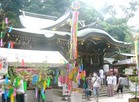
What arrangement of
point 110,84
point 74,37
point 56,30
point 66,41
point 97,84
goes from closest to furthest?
point 74,37, point 97,84, point 110,84, point 66,41, point 56,30

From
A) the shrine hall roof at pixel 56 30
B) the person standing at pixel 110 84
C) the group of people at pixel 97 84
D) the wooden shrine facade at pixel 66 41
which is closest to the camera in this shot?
the group of people at pixel 97 84

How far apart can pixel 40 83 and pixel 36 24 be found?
55.9ft

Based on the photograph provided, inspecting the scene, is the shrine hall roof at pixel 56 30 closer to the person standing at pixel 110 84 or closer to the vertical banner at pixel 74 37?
the person standing at pixel 110 84

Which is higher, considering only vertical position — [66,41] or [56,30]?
[56,30]

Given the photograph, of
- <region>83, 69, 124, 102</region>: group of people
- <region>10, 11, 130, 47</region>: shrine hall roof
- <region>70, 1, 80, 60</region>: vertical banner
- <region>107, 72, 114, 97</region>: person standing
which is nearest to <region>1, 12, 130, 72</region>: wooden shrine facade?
<region>10, 11, 130, 47</region>: shrine hall roof

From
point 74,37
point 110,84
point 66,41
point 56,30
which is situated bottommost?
point 110,84

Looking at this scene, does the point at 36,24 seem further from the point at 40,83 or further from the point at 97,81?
the point at 40,83

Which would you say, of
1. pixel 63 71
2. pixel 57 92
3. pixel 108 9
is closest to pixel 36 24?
pixel 57 92

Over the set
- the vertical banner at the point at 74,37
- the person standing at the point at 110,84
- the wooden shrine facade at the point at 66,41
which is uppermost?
the wooden shrine facade at the point at 66,41

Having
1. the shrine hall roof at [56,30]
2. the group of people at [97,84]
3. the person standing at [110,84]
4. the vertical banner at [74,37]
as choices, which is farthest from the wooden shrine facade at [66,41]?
the vertical banner at [74,37]

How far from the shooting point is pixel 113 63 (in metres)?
29.2

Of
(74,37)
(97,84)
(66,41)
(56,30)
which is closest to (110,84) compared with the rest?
(97,84)

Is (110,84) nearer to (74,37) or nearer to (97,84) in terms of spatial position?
(97,84)

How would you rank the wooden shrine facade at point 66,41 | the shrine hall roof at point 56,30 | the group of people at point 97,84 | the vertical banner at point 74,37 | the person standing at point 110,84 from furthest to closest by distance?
the shrine hall roof at point 56,30 → the wooden shrine facade at point 66,41 → the person standing at point 110,84 → the group of people at point 97,84 → the vertical banner at point 74,37
